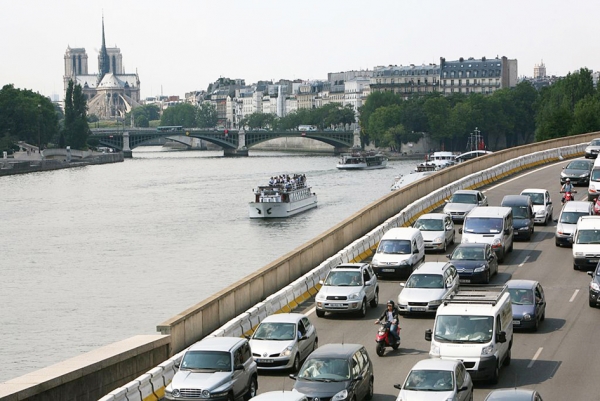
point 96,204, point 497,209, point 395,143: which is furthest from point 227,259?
point 395,143

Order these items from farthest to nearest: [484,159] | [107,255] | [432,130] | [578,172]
Result: [432,130] < [107,255] < [484,159] < [578,172]

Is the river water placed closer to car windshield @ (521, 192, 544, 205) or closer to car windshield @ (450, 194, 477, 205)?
car windshield @ (450, 194, 477, 205)

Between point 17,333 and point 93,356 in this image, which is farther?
point 17,333

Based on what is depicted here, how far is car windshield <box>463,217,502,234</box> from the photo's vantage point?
122 feet

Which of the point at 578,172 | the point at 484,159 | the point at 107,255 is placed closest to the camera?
the point at 578,172

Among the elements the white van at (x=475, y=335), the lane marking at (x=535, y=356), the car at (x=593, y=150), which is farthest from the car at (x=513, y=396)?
the car at (x=593, y=150)

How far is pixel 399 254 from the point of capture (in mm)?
35125

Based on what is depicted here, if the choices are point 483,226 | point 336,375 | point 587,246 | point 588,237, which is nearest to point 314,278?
point 483,226

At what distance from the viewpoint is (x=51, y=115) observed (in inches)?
7741

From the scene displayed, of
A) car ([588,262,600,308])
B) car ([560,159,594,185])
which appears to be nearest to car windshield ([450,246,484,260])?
car ([588,262,600,308])

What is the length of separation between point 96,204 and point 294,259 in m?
71.2

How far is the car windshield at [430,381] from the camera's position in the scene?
20047mm

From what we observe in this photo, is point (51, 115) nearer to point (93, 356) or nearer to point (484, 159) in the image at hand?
point (484, 159)

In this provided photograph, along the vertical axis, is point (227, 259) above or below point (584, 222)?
below
